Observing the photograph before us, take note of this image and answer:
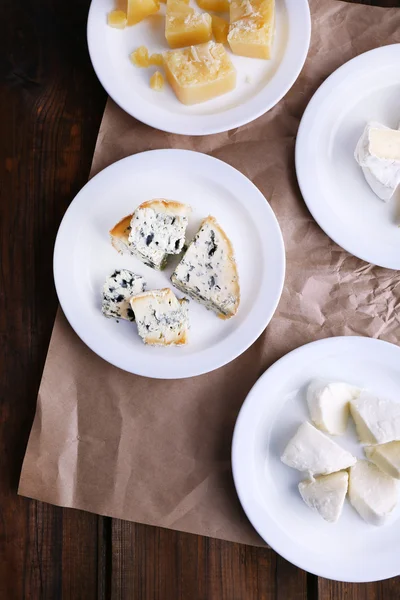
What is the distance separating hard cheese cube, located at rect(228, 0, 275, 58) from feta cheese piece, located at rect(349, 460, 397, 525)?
104 centimetres

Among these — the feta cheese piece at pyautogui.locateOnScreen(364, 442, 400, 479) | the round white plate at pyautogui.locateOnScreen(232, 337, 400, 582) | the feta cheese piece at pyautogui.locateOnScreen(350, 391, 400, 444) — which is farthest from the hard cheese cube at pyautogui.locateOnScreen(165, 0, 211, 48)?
the feta cheese piece at pyautogui.locateOnScreen(364, 442, 400, 479)

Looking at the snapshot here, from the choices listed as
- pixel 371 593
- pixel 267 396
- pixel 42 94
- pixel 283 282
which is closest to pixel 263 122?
pixel 283 282

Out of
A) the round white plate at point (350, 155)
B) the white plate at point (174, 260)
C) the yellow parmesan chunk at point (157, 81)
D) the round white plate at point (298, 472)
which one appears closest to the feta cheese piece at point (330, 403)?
the round white plate at point (298, 472)

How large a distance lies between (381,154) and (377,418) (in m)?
0.61

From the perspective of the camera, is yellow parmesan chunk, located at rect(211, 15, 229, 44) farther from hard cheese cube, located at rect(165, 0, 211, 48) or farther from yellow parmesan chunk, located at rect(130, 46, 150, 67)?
yellow parmesan chunk, located at rect(130, 46, 150, 67)

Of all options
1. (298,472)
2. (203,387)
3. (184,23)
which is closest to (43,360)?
(203,387)

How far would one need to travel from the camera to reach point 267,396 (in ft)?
4.45

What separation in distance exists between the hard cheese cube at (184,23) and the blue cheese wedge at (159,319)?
2.03ft

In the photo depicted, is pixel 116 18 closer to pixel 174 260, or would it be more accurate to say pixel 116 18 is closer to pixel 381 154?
pixel 174 260

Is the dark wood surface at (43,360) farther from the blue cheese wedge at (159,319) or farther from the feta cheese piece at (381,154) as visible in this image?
the feta cheese piece at (381,154)

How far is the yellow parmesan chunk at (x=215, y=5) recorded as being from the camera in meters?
1.41

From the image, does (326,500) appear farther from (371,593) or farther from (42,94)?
(42,94)

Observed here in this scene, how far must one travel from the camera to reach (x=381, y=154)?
52.1 inches

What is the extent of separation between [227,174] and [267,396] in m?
0.54
